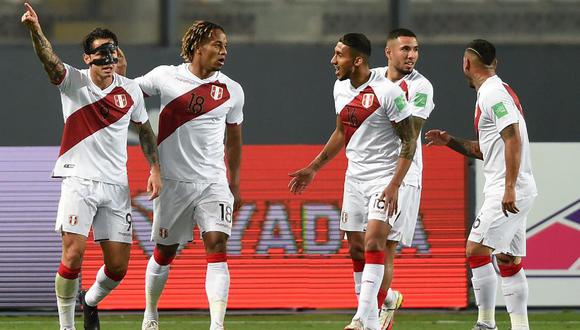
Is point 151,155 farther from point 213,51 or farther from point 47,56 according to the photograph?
point 47,56

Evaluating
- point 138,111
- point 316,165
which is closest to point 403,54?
point 316,165

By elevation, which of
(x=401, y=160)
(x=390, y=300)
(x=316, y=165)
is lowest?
(x=390, y=300)

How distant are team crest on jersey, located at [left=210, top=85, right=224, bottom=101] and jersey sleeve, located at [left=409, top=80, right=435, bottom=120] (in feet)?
4.27

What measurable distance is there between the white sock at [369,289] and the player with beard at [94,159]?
142 centimetres

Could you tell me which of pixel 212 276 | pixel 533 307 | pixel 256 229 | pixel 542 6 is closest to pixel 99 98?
pixel 212 276

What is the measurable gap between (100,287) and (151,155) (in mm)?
975

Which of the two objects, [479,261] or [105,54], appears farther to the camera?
[479,261]

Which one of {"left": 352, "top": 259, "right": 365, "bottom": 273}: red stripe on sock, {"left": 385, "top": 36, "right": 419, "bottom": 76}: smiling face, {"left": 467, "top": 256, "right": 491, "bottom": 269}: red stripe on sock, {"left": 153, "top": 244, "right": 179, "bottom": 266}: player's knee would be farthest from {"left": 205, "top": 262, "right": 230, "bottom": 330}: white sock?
{"left": 385, "top": 36, "right": 419, "bottom": 76}: smiling face

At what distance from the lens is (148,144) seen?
8.88 m

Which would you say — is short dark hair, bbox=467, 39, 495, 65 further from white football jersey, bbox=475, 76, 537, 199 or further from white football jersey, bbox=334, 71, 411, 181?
white football jersey, bbox=334, 71, 411, 181

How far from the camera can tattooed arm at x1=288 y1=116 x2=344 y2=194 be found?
9477mm

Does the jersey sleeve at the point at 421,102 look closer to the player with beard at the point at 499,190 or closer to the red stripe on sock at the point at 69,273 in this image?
the player with beard at the point at 499,190

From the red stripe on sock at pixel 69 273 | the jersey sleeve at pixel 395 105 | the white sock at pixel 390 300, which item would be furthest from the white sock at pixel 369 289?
the red stripe on sock at pixel 69 273

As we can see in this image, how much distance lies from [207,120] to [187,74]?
327 millimetres
